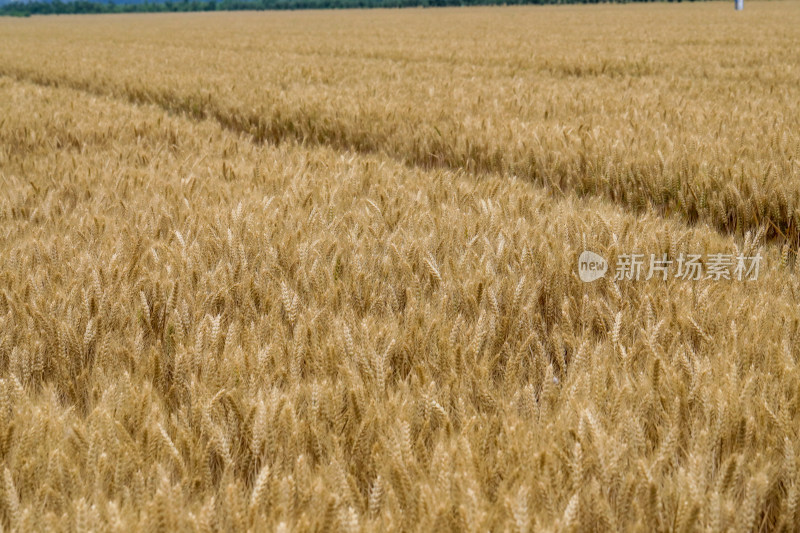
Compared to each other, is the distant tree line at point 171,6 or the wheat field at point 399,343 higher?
the distant tree line at point 171,6

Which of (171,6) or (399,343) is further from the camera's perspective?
(171,6)

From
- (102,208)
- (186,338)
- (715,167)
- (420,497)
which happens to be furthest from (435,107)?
(420,497)

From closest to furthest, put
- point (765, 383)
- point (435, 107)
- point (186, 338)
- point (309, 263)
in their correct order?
point (765, 383), point (186, 338), point (309, 263), point (435, 107)

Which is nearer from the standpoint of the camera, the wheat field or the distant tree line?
the wheat field

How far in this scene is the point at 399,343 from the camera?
166 cm

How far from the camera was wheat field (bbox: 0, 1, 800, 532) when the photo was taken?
1.11 metres

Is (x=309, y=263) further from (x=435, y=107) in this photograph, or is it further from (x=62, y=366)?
(x=435, y=107)

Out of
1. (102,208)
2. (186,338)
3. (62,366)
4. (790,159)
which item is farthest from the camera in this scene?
(790,159)

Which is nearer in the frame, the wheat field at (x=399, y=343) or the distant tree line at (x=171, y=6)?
the wheat field at (x=399, y=343)

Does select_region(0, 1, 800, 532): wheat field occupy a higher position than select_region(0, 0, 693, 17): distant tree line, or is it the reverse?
select_region(0, 0, 693, 17): distant tree line

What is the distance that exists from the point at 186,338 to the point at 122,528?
785mm

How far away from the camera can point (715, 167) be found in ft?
10.2

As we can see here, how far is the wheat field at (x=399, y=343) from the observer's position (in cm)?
111

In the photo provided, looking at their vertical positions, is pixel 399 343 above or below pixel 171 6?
below
